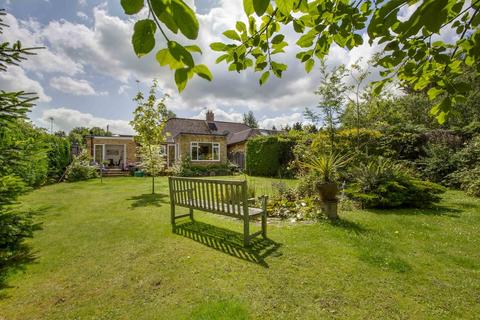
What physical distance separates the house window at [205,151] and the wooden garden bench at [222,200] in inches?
634

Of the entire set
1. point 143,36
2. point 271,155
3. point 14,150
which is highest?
point 271,155

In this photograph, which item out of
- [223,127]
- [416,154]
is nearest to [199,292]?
[416,154]

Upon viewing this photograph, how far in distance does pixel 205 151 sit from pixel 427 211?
19.0 m

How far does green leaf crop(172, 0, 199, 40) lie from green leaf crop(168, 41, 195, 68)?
0.26 ft

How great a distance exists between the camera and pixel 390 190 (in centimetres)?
618

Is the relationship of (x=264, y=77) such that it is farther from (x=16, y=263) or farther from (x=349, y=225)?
(x=16, y=263)

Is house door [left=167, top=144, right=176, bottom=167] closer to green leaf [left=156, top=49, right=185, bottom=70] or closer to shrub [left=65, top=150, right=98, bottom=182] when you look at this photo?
shrub [left=65, top=150, right=98, bottom=182]

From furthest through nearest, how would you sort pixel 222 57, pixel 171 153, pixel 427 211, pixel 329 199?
pixel 171 153 → pixel 427 211 → pixel 329 199 → pixel 222 57

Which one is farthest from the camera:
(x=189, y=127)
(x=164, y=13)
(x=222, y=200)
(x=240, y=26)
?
(x=189, y=127)

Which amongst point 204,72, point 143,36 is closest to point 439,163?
point 204,72

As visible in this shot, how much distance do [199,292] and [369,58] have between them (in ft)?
Result: 32.5

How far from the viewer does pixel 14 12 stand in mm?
3775

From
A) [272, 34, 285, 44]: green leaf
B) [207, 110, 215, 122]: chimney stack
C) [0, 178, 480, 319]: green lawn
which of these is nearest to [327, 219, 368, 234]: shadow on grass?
[0, 178, 480, 319]: green lawn

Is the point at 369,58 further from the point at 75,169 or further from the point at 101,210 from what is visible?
the point at 75,169
